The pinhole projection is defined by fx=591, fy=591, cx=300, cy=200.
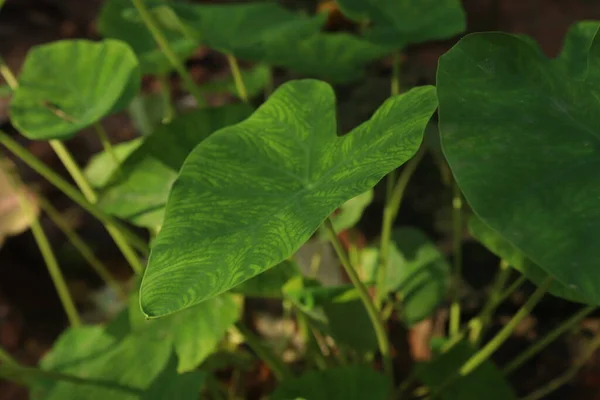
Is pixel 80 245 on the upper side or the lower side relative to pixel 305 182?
lower

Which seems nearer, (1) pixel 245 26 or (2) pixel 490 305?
(2) pixel 490 305

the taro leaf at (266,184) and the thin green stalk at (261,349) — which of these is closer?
the taro leaf at (266,184)

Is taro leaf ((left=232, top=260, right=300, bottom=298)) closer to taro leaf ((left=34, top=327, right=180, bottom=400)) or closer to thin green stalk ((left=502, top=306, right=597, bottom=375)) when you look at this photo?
taro leaf ((left=34, top=327, right=180, bottom=400))

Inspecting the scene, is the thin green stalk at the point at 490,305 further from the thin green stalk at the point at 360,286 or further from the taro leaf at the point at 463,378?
the thin green stalk at the point at 360,286

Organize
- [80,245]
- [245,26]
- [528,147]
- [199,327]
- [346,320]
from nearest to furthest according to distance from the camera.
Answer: [528,147]
[199,327]
[346,320]
[245,26]
[80,245]

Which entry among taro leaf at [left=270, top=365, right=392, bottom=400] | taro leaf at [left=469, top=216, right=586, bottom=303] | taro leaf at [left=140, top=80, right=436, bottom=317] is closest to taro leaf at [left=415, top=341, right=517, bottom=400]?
taro leaf at [left=270, top=365, right=392, bottom=400]

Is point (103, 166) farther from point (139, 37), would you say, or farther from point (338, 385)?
point (338, 385)

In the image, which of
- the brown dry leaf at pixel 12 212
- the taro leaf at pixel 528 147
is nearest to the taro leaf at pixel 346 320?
the taro leaf at pixel 528 147

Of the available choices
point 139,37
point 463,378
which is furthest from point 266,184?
point 139,37
